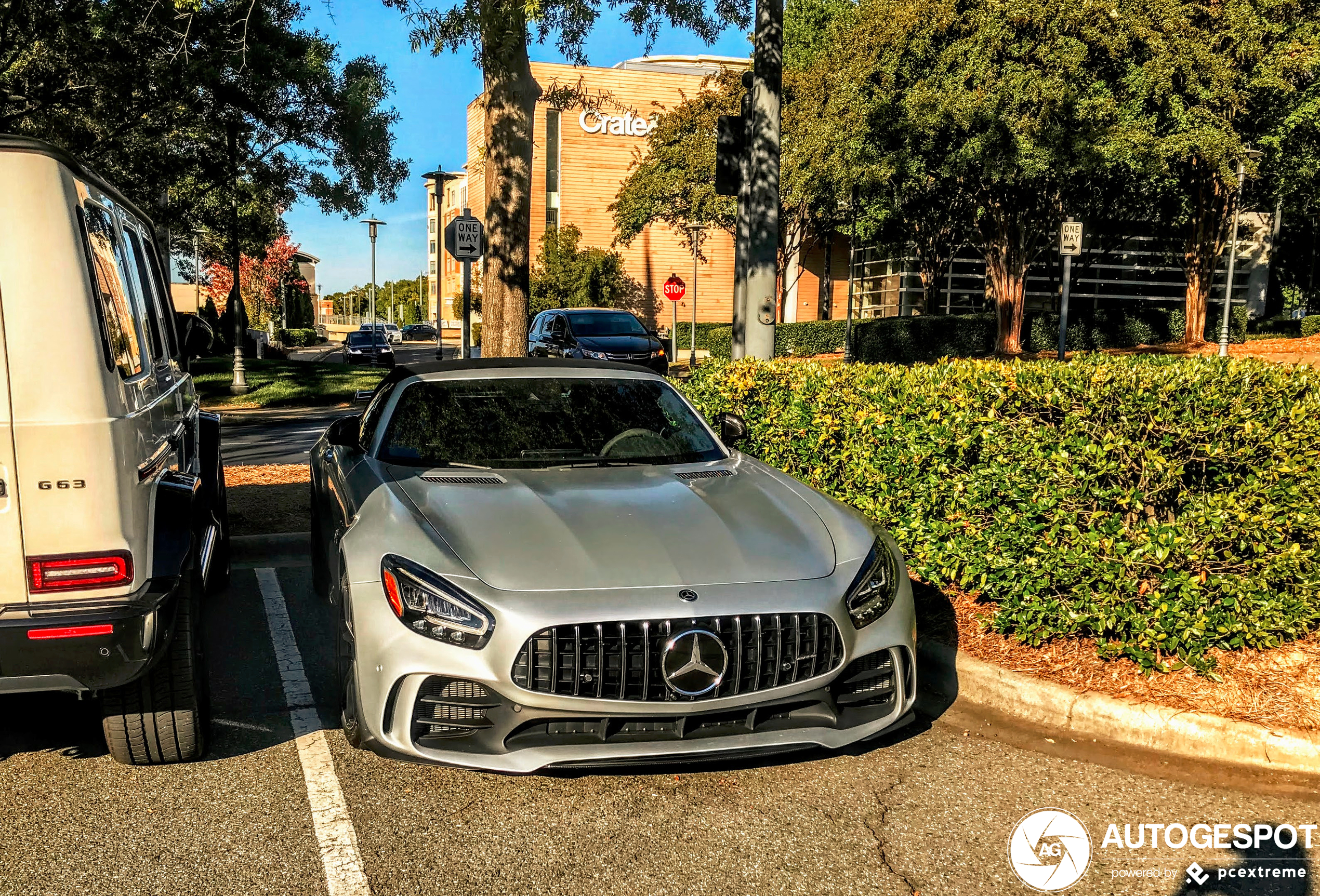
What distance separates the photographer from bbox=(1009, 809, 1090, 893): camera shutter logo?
3.40m

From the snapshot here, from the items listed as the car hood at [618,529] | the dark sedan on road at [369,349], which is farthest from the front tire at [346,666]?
the dark sedan on road at [369,349]

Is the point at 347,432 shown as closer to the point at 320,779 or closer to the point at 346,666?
the point at 346,666

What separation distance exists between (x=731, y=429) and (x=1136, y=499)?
6.25 feet

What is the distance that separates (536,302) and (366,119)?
2785cm

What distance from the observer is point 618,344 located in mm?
21641

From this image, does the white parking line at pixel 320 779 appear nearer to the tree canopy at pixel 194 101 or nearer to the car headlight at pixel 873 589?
the car headlight at pixel 873 589

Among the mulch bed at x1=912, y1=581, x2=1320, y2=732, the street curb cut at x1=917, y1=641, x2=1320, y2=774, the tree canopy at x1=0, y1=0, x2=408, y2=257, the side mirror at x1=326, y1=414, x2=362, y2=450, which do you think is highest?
the tree canopy at x1=0, y1=0, x2=408, y2=257

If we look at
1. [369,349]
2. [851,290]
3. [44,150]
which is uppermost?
[44,150]

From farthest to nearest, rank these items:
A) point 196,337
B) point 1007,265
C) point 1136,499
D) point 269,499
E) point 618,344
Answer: point 1007,265
point 618,344
point 269,499
point 196,337
point 1136,499

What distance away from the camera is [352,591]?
152 inches

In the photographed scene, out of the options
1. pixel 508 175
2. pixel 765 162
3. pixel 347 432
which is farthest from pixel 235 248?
pixel 347 432

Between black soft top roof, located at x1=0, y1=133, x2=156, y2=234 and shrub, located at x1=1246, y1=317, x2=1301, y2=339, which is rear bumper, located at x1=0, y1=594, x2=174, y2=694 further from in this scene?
shrub, located at x1=1246, y1=317, x2=1301, y2=339

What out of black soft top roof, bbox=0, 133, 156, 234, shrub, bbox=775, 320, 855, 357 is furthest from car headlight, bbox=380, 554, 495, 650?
shrub, bbox=775, 320, 855, 357

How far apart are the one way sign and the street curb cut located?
858cm
